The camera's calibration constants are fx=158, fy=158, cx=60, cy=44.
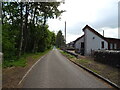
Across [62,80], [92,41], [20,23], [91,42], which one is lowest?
[62,80]

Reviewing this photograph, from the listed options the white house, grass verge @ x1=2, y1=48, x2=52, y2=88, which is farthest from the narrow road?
the white house

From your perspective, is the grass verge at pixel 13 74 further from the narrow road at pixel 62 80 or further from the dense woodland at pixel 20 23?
the dense woodland at pixel 20 23

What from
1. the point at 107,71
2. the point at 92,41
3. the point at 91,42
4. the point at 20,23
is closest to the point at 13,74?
the point at 107,71

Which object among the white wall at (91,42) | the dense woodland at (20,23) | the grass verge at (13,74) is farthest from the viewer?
the white wall at (91,42)

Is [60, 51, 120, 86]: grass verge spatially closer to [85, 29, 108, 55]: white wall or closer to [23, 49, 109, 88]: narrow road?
[23, 49, 109, 88]: narrow road

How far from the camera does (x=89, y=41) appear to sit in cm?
2911

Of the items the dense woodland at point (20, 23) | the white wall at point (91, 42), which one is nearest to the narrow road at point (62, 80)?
the dense woodland at point (20, 23)

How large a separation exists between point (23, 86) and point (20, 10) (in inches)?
625

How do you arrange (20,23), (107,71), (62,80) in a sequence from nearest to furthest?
1. (62,80)
2. (107,71)
3. (20,23)

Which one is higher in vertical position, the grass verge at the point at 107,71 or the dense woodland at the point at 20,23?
the dense woodland at the point at 20,23

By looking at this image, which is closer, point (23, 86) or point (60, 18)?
point (23, 86)

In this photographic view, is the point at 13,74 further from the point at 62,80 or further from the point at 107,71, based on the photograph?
the point at 107,71

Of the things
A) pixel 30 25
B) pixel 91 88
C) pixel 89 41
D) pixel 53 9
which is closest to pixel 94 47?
pixel 89 41

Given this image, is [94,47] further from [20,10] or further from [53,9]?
[20,10]
